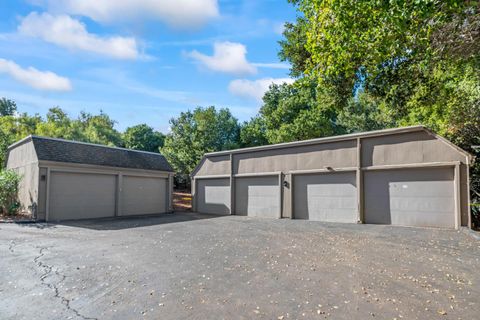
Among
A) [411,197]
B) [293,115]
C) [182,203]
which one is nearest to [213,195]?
[182,203]

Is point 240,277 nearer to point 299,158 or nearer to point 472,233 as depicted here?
point 472,233

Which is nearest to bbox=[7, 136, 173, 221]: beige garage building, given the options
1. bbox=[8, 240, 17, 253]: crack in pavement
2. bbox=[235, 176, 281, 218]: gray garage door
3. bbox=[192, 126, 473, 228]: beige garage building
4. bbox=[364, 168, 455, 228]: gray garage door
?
bbox=[192, 126, 473, 228]: beige garage building

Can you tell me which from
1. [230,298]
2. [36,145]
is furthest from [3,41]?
[230,298]

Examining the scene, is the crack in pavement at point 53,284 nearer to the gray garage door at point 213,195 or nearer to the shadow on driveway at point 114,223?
the shadow on driveway at point 114,223

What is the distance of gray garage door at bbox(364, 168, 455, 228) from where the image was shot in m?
10.3

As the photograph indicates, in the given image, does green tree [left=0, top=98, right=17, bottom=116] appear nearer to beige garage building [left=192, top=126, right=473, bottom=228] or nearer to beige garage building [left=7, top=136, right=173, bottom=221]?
beige garage building [left=7, top=136, right=173, bottom=221]

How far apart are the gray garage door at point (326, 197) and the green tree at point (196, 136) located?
10719 millimetres

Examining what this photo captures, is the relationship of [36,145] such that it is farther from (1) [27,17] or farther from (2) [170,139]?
(2) [170,139]

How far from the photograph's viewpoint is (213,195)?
1720cm

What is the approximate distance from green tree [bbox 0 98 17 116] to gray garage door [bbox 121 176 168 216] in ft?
166

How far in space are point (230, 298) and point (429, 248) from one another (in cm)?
549

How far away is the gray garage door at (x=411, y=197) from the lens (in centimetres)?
1028

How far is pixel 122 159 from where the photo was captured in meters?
16.3

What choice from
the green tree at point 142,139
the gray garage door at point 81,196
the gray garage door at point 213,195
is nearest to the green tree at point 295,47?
the gray garage door at point 213,195
